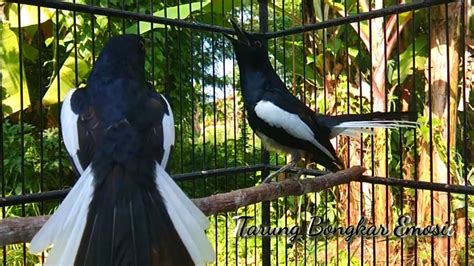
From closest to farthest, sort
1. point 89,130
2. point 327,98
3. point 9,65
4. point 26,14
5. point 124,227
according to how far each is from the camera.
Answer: point 124,227, point 89,130, point 9,65, point 26,14, point 327,98

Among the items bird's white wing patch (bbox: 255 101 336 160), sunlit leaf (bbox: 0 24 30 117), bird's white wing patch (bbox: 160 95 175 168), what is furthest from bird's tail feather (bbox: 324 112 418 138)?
sunlit leaf (bbox: 0 24 30 117)

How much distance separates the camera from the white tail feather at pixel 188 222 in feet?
3.82

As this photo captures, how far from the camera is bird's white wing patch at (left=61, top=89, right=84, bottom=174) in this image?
136 centimetres

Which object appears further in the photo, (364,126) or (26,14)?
(26,14)

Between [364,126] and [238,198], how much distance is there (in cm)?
55

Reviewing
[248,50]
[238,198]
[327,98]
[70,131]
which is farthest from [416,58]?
[70,131]

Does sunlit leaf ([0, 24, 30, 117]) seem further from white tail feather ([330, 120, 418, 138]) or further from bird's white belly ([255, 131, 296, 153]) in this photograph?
white tail feather ([330, 120, 418, 138])

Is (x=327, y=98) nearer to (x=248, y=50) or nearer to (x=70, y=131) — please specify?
(x=248, y=50)

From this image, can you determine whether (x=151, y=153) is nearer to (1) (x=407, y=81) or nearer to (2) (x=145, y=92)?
(2) (x=145, y=92)

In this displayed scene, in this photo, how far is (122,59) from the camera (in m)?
1.53

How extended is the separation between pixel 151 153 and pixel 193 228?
20 centimetres

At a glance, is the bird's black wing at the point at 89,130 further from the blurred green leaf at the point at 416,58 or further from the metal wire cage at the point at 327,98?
the blurred green leaf at the point at 416,58

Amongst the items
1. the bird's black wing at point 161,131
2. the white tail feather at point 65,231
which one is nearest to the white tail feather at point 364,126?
the bird's black wing at point 161,131

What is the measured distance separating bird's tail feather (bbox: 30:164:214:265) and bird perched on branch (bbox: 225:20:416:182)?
846 mm
